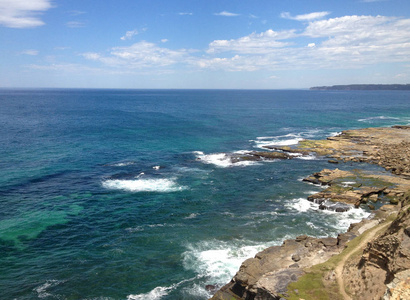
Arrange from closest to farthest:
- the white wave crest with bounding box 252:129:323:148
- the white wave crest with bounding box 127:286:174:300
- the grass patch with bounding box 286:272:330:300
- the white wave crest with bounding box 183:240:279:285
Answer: the grass patch with bounding box 286:272:330:300 → the white wave crest with bounding box 127:286:174:300 → the white wave crest with bounding box 183:240:279:285 → the white wave crest with bounding box 252:129:323:148

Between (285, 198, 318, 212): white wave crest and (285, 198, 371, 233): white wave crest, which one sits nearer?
(285, 198, 371, 233): white wave crest

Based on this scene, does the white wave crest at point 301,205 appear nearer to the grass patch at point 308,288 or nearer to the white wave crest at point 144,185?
the white wave crest at point 144,185

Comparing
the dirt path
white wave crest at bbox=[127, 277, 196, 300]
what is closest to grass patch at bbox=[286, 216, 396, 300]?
the dirt path

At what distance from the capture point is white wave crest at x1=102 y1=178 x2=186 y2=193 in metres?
63.9

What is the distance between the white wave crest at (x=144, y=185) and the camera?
2515 inches

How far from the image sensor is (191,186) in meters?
65.6

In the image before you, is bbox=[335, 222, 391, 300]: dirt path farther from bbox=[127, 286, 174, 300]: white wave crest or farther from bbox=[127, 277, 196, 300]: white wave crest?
bbox=[127, 286, 174, 300]: white wave crest

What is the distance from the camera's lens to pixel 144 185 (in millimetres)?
66125

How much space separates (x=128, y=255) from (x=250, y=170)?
41.9 m

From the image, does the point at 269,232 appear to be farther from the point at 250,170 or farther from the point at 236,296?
the point at 250,170

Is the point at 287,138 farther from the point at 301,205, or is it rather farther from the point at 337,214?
the point at 337,214

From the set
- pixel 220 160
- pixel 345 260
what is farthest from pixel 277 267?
pixel 220 160

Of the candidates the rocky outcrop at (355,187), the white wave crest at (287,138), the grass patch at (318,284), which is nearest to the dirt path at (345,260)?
the grass patch at (318,284)

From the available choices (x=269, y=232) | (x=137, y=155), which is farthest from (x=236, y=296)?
(x=137, y=155)
